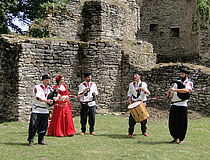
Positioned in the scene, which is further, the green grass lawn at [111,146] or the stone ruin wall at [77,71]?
the stone ruin wall at [77,71]

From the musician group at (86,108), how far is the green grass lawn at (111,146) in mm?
327

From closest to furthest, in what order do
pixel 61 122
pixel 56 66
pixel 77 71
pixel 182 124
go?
1. pixel 182 124
2. pixel 61 122
3. pixel 56 66
4. pixel 77 71

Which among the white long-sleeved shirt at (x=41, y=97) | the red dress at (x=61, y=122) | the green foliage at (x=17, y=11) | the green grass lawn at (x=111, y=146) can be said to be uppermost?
the green foliage at (x=17, y=11)

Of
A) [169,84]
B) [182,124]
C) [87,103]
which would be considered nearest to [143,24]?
[169,84]

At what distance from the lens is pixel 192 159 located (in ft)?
21.8

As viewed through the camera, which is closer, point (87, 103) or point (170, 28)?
point (87, 103)

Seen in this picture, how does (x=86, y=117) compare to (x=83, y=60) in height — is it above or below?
below

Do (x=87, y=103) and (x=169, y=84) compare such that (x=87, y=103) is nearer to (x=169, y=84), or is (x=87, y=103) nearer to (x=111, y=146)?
(x=111, y=146)

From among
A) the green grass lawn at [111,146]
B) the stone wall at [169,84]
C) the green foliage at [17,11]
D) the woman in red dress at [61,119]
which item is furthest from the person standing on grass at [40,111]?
the green foliage at [17,11]

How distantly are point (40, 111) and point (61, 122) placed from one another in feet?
5.05

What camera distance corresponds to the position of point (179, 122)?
27.3 ft

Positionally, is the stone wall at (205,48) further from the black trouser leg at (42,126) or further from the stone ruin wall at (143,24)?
the black trouser leg at (42,126)

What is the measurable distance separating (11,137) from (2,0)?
42.9 feet

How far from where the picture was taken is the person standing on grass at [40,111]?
794 cm
